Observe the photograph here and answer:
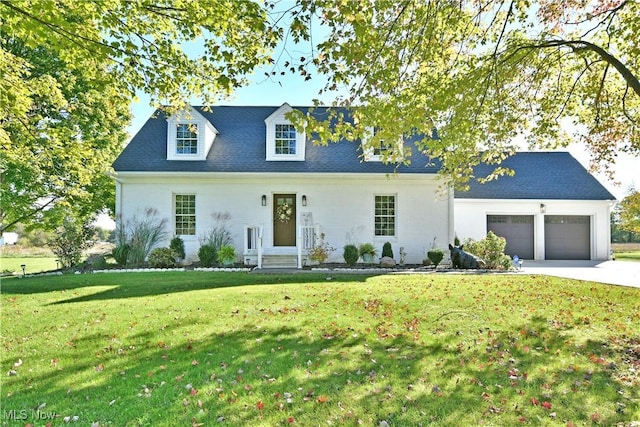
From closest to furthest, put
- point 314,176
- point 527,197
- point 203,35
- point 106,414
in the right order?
1. point 106,414
2. point 203,35
3. point 314,176
4. point 527,197

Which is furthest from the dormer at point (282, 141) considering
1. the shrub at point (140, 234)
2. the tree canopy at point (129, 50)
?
the tree canopy at point (129, 50)

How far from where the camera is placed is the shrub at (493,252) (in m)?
12.4

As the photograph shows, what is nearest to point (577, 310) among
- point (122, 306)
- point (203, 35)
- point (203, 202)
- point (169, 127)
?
point (122, 306)

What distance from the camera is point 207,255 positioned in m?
12.5

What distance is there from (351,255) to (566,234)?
1263cm

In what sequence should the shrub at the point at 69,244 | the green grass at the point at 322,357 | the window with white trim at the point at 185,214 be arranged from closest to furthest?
the green grass at the point at 322,357 < the shrub at the point at 69,244 < the window with white trim at the point at 185,214

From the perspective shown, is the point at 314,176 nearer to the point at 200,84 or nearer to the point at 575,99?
the point at 200,84

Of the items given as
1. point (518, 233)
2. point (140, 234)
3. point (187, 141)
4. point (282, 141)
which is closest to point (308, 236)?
point (282, 141)

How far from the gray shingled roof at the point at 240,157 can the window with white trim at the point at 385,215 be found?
3.96ft

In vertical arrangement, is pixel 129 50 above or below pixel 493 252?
above

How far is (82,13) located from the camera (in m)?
5.96

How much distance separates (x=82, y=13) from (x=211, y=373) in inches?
254

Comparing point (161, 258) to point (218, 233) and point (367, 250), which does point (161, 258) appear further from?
point (367, 250)

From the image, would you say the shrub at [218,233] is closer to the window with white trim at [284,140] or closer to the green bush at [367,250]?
the window with white trim at [284,140]
